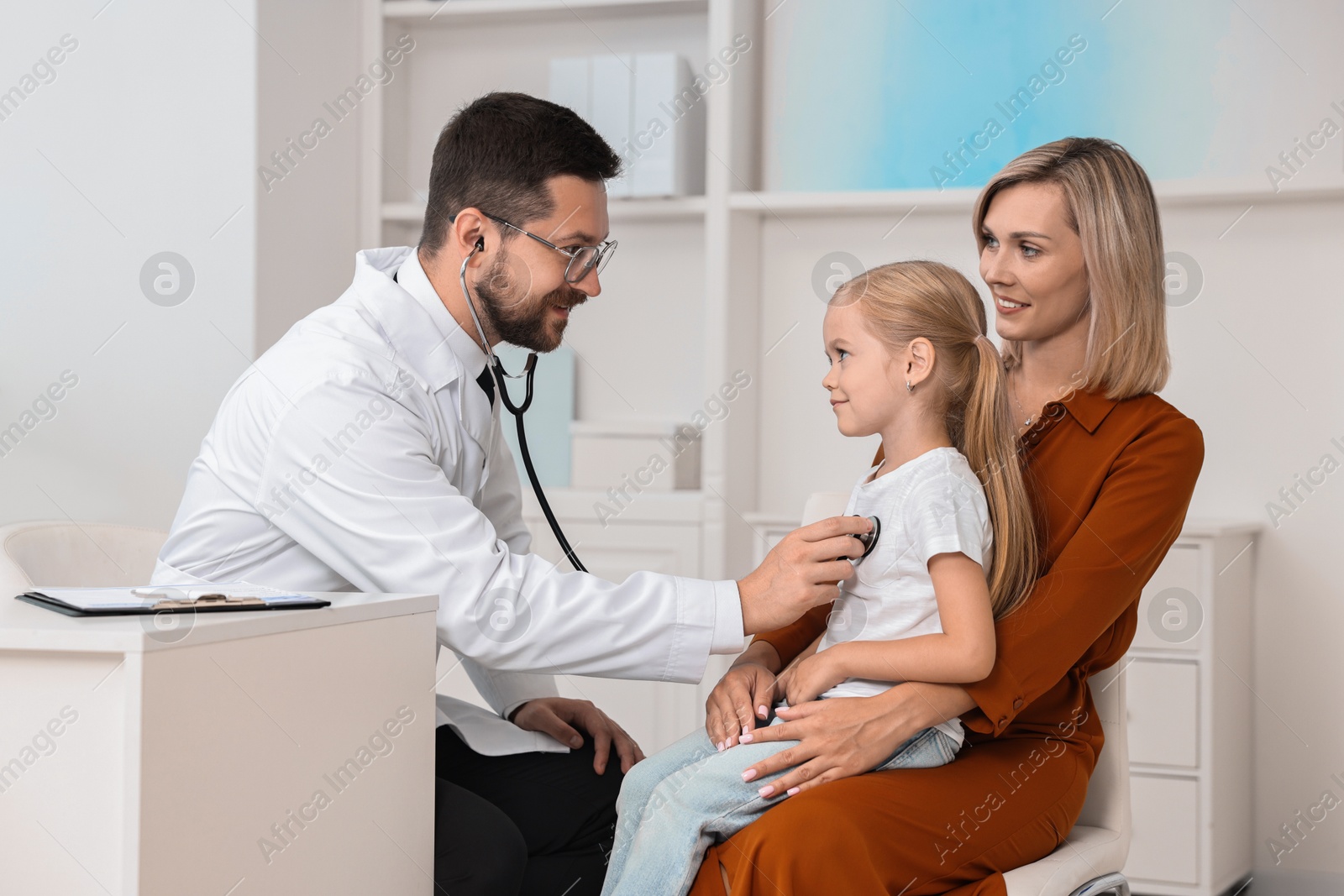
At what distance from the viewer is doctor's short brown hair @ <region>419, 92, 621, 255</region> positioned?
1602 millimetres

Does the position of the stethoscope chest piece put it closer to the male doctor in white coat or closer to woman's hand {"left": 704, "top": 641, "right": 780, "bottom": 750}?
the male doctor in white coat

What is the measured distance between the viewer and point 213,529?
142cm

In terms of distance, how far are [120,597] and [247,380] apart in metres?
0.48

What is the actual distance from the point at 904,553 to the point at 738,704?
24 centimetres

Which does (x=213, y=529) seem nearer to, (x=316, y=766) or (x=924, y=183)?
(x=316, y=766)

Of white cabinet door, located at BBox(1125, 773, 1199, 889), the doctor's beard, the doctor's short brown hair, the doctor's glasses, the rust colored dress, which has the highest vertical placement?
the doctor's short brown hair

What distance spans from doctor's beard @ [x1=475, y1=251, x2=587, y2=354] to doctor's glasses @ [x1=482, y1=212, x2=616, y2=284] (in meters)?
0.02

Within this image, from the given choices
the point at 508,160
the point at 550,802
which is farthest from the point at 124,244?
the point at 550,802

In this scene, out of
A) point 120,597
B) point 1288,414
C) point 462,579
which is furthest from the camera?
point 1288,414

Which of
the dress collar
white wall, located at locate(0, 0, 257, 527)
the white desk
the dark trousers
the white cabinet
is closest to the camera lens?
the white desk

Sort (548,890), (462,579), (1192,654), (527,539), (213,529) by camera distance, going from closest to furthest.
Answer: (462,579)
(213,529)
(548,890)
(527,539)
(1192,654)

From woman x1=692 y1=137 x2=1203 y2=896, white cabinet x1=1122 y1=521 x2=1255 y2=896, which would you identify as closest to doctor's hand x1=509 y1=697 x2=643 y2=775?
woman x1=692 y1=137 x2=1203 y2=896

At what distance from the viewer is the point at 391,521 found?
129 centimetres

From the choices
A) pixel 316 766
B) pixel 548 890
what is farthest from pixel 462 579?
pixel 548 890
